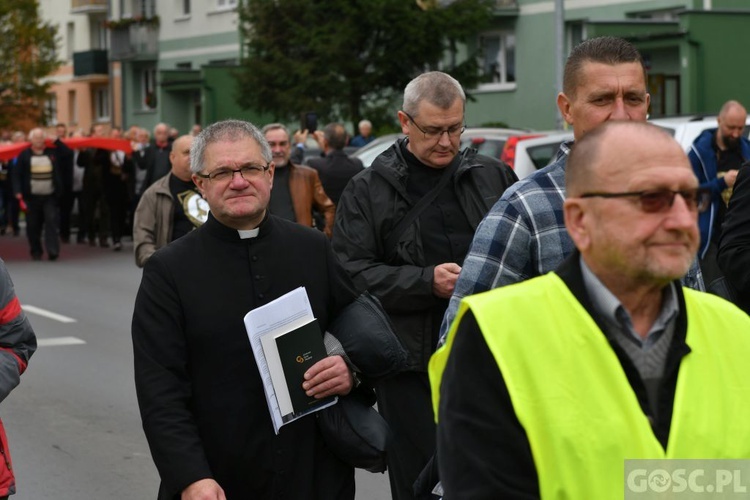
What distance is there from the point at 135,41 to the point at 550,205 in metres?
56.7

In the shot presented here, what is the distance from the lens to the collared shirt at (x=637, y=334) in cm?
264

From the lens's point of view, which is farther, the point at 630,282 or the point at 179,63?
the point at 179,63

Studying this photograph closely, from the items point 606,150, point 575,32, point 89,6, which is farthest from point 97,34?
point 606,150

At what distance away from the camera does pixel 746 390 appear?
2662mm

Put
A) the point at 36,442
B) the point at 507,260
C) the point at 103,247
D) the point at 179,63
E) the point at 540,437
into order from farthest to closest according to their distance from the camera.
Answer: the point at 179,63
the point at 103,247
the point at 36,442
the point at 507,260
the point at 540,437

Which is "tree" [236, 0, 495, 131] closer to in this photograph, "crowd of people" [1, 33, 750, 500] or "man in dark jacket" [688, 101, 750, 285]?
"man in dark jacket" [688, 101, 750, 285]

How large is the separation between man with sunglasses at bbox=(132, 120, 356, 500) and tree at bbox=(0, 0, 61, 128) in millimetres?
45660

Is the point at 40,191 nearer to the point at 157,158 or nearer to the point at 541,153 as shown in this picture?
the point at 157,158

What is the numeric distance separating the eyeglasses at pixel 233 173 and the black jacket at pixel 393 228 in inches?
43.7

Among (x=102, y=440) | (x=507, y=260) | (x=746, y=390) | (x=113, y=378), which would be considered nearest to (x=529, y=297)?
(x=746, y=390)

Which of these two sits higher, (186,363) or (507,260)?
(507,260)

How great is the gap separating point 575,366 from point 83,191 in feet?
80.1

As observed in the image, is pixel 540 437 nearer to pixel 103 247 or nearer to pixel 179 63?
pixel 103 247

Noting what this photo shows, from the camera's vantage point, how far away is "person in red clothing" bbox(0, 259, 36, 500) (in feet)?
15.1
